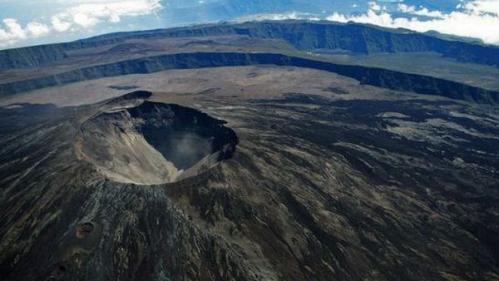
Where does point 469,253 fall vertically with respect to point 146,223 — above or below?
below

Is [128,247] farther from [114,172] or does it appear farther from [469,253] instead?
[469,253]

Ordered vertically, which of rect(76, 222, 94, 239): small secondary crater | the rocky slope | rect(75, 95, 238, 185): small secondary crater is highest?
rect(76, 222, 94, 239): small secondary crater

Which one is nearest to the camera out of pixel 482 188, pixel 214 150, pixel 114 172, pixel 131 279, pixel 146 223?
pixel 131 279

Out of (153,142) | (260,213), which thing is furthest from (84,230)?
(153,142)

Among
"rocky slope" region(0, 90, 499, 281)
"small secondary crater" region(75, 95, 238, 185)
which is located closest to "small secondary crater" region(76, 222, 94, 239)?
"rocky slope" region(0, 90, 499, 281)

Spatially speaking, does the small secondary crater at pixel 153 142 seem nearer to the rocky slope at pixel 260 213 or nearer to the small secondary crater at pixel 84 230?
the rocky slope at pixel 260 213

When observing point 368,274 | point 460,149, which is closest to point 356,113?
point 460,149

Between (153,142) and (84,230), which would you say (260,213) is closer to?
(84,230)

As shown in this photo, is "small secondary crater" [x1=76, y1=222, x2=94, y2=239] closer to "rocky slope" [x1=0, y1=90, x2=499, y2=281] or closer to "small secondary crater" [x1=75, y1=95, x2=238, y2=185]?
"rocky slope" [x1=0, y1=90, x2=499, y2=281]
